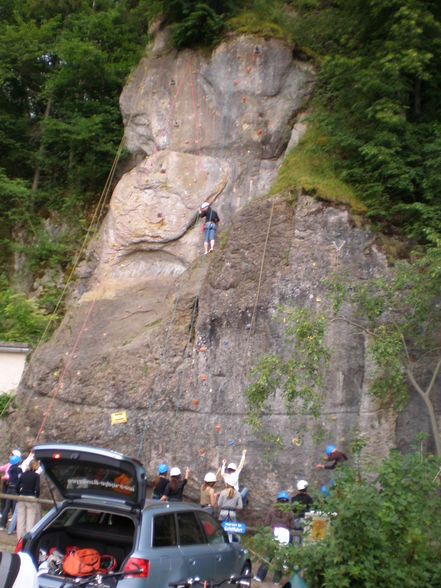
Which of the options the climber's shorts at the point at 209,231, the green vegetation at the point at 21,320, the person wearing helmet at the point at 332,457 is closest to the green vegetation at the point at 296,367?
the person wearing helmet at the point at 332,457

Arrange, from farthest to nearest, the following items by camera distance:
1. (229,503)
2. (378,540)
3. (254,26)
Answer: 1. (254,26)
2. (229,503)
3. (378,540)

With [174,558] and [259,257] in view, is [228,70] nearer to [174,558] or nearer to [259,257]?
[259,257]

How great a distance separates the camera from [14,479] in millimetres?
12336

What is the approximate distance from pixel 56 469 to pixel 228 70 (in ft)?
48.4

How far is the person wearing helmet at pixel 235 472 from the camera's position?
1144 centimetres

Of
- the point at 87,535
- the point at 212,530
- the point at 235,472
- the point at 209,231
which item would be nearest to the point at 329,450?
the point at 235,472

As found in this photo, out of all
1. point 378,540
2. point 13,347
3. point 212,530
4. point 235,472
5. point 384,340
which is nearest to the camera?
point 378,540

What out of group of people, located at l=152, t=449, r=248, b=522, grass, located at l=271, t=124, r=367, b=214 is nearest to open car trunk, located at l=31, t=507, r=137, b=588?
group of people, located at l=152, t=449, r=248, b=522

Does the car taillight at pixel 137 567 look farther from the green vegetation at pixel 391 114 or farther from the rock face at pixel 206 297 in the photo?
the green vegetation at pixel 391 114

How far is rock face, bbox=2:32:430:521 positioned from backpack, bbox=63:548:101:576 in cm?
421

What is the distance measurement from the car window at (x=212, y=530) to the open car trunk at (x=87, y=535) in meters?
1.05

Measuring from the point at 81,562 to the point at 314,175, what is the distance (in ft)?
35.6

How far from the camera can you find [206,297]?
559 inches

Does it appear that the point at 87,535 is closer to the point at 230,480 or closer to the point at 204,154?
the point at 230,480
